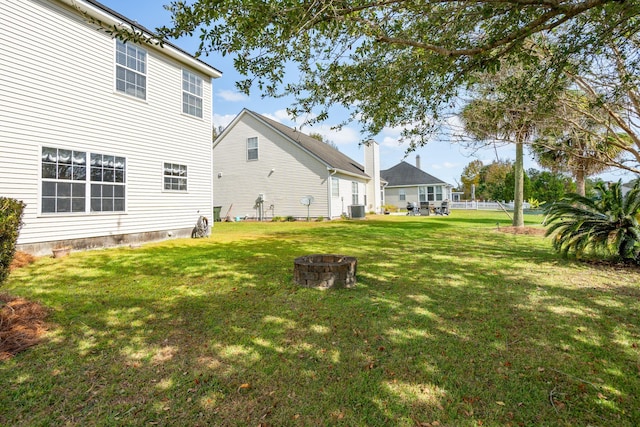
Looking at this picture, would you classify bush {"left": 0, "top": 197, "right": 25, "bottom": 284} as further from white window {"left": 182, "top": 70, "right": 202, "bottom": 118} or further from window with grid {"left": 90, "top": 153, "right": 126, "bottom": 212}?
white window {"left": 182, "top": 70, "right": 202, "bottom": 118}

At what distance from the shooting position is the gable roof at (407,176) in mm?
35531

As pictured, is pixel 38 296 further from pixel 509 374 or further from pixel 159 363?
pixel 509 374

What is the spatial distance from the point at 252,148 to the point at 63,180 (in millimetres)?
13764

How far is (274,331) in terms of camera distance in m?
3.43

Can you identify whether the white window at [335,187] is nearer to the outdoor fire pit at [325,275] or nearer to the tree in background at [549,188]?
the outdoor fire pit at [325,275]

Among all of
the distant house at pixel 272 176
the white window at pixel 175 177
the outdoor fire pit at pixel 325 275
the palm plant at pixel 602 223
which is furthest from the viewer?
the distant house at pixel 272 176

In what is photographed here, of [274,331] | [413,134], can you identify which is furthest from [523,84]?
[274,331]

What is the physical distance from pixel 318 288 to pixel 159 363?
2549 mm

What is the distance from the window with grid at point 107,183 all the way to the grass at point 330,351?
3252mm

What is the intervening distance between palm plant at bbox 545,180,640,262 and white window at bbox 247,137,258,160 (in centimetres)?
1724

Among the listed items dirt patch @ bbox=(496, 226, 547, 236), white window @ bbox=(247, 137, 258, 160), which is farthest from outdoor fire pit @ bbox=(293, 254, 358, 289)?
white window @ bbox=(247, 137, 258, 160)

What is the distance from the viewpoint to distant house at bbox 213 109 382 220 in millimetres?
19359

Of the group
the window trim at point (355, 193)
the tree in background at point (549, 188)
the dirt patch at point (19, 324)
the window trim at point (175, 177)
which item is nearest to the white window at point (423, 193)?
the tree in background at point (549, 188)

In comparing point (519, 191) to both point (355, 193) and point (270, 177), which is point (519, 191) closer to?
point (355, 193)
